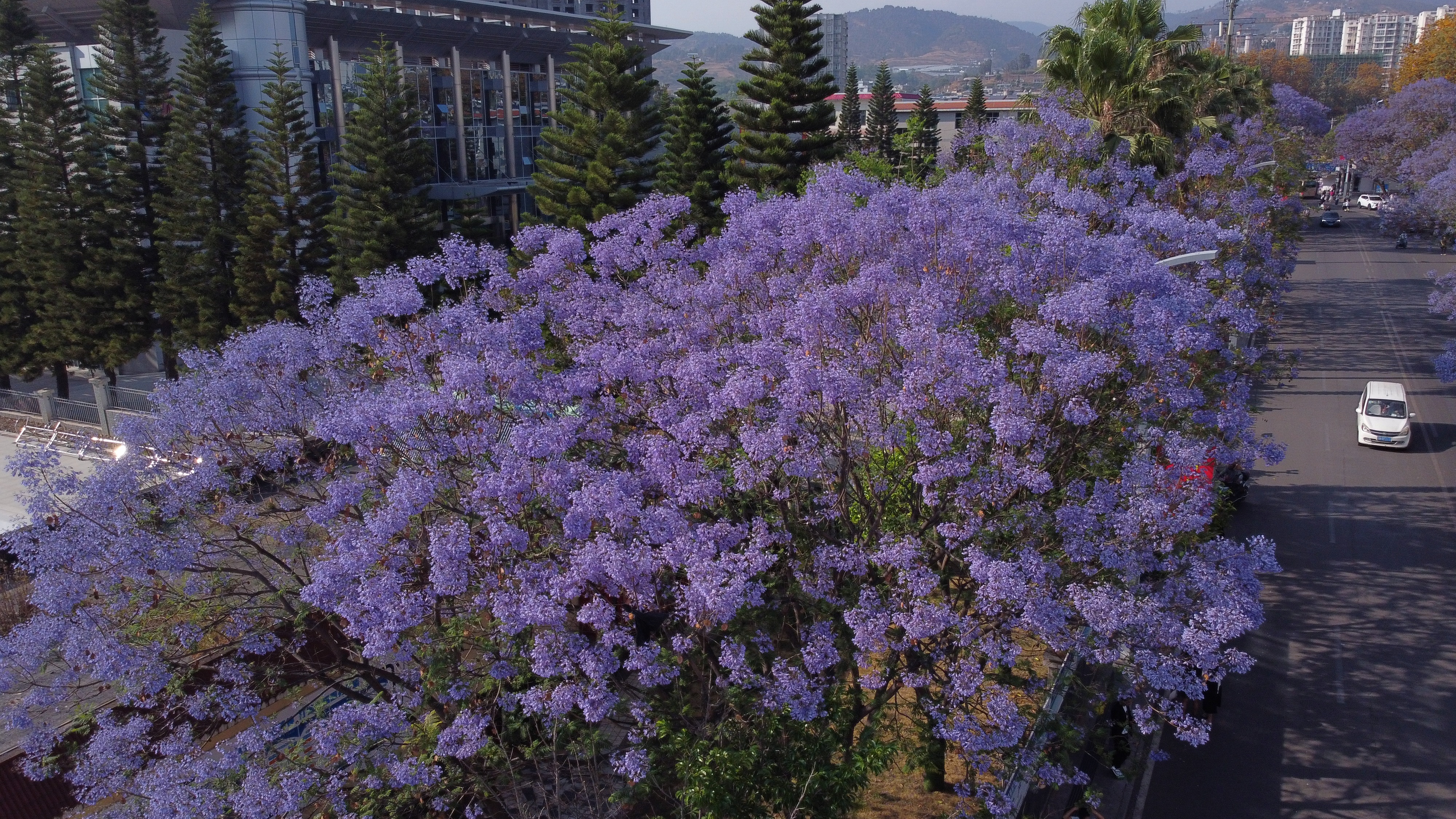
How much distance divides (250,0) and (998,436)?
83.9 ft

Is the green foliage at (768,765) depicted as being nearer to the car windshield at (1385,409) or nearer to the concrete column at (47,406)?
the car windshield at (1385,409)

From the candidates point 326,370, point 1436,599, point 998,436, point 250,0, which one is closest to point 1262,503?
point 1436,599

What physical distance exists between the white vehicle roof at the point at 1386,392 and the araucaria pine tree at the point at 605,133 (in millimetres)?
16044

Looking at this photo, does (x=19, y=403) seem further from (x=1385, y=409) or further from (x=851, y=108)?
(x=851, y=108)

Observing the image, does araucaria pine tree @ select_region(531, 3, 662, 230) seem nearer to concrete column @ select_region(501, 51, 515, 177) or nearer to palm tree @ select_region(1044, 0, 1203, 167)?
palm tree @ select_region(1044, 0, 1203, 167)

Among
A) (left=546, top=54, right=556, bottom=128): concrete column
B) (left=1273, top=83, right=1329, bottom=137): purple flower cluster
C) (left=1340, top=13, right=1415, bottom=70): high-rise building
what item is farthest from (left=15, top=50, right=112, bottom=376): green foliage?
(left=1340, top=13, right=1415, bottom=70): high-rise building

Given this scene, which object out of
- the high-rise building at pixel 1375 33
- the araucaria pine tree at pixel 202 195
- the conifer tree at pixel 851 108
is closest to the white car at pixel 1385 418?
the araucaria pine tree at pixel 202 195

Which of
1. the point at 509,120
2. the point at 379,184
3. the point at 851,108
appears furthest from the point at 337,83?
the point at 851,108

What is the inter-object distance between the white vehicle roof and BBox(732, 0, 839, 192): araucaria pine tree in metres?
13.0

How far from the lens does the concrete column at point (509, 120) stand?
33.8m

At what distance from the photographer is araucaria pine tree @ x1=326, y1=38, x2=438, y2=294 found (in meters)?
22.4

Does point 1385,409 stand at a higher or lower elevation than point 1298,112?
lower

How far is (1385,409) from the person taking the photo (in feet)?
62.9

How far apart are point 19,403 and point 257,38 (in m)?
10.8
